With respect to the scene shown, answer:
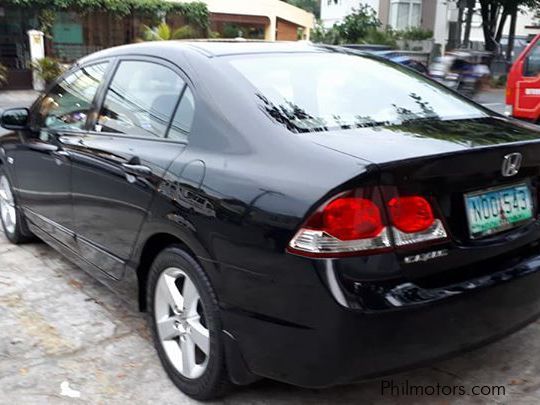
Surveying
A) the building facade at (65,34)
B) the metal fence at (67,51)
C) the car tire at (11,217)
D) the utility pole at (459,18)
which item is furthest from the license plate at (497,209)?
the utility pole at (459,18)

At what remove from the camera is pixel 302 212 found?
2.24 metres

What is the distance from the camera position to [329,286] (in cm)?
220

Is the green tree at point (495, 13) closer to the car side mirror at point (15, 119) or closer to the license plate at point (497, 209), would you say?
the car side mirror at point (15, 119)

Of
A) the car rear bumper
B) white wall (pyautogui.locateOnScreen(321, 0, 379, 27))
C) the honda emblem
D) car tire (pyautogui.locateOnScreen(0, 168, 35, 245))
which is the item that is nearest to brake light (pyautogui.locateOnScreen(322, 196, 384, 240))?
the car rear bumper

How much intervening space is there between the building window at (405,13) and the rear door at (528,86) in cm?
2412

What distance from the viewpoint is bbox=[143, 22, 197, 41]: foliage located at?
17922 mm

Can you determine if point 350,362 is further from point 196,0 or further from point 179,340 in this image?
point 196,0

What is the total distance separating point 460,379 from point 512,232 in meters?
0.81

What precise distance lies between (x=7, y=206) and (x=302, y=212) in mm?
3567

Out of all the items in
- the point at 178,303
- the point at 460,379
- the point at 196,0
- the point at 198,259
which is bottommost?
the point at 460,379

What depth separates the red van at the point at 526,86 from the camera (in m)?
8.93

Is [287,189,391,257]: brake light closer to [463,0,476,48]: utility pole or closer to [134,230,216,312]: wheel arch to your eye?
[134,230,216,312]: wheel arch

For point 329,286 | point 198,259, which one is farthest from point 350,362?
point 198,259

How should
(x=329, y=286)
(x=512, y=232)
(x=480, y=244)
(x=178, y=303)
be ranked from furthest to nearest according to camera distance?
(x=178, y=303) < (x=512, y=232) < (x=480, y=244) < (x=329, y=286)
